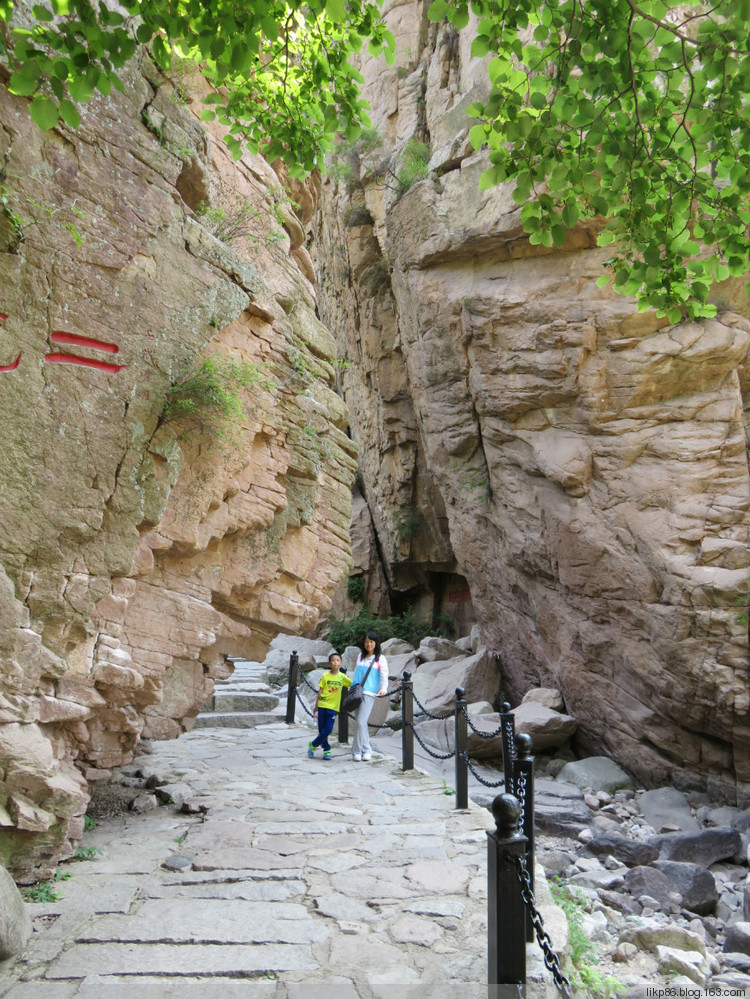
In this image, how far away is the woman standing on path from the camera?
8.03 metres

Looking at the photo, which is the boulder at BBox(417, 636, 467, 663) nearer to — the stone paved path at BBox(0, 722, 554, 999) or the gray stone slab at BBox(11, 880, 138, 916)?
the stone paved path at BBox(0, 722, 554, 999)

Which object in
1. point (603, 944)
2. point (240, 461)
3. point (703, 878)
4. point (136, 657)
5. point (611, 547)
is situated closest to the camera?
point (603, 944)

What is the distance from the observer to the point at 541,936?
7.73ft

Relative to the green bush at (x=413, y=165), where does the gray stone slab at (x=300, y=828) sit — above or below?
below

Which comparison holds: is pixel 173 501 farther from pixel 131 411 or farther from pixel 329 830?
pixel 329 830

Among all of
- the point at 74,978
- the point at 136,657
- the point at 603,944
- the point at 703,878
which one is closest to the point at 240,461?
the point at 136,657

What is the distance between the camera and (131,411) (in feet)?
15.9

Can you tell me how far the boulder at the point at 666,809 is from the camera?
9801mm

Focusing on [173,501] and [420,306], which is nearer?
[173,501]

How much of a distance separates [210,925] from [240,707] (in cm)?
848

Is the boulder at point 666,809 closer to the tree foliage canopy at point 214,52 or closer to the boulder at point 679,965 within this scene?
the boulder at point 679,965

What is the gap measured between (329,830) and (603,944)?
2152 millimetres

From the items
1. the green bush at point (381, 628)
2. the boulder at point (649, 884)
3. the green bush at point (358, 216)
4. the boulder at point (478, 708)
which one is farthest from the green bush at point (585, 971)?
the green bush at point (358, 216)

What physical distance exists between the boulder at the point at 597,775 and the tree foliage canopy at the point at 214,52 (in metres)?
10.6
